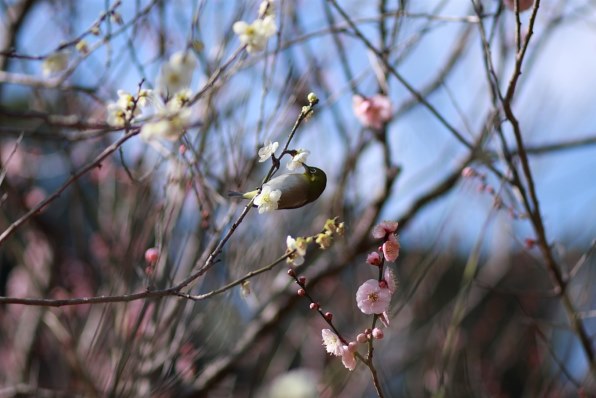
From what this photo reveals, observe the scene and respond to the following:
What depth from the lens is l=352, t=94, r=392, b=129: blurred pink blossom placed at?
2.03m

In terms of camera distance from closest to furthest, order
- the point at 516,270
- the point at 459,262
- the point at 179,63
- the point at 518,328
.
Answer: the point at 179,63 → the point at 518,328 → the point at 459,262 → the point at 516,270

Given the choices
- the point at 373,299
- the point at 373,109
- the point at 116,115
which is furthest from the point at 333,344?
the point at 373,109

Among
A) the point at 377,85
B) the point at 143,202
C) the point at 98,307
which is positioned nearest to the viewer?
the point at 143,202

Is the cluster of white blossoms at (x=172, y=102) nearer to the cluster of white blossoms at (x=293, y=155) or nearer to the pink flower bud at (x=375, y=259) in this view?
the cluster of white blossoms at (x=293, y=155)

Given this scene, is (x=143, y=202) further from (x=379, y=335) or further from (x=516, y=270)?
(x=516, y=270)

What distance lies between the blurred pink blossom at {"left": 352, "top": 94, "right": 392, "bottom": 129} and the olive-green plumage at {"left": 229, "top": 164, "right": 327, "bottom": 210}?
95cm

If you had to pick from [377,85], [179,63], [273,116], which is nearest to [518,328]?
[377,85]

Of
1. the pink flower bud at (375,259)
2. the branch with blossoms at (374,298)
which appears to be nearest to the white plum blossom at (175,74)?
the branch with blossoms at (374,298)

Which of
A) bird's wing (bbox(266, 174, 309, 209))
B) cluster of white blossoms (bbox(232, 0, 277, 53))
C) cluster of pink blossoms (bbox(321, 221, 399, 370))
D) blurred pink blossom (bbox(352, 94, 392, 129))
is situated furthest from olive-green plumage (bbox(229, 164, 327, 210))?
blurred pink blossom (bbox(352, 94, 392, 129))

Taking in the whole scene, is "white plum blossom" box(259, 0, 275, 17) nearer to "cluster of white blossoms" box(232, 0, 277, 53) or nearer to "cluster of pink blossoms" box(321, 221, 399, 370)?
"cluster of white blossoms" box(232, 0, 277, 53)

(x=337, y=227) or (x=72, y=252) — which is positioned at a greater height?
(x=72, y=252)

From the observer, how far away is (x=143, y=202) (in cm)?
213

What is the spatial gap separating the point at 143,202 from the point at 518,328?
2958 mm

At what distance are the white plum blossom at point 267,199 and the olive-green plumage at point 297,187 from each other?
12mm
